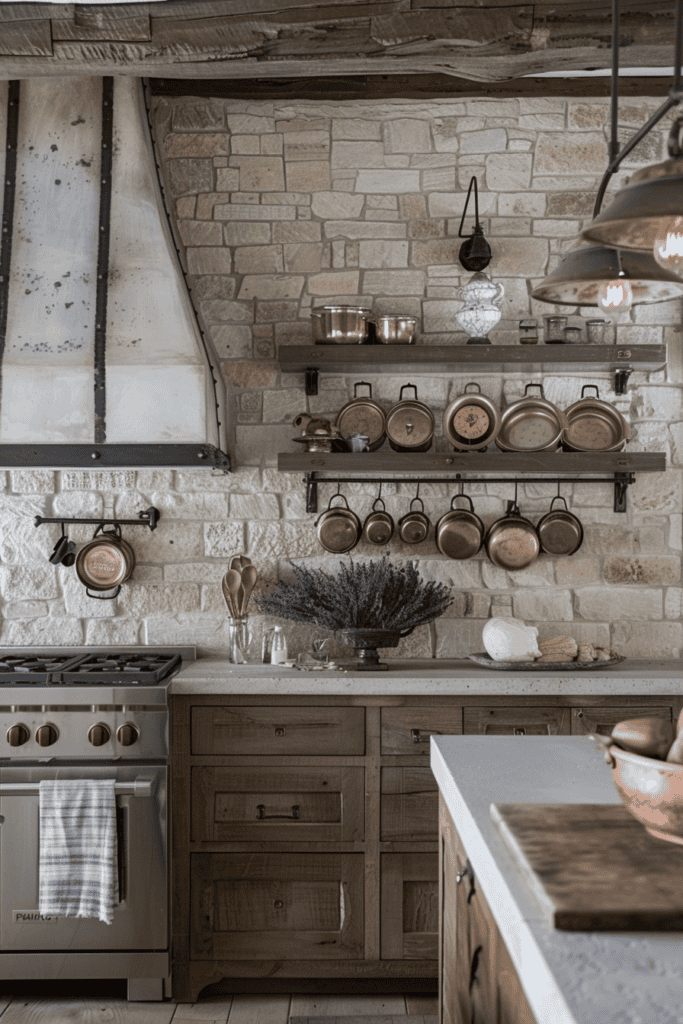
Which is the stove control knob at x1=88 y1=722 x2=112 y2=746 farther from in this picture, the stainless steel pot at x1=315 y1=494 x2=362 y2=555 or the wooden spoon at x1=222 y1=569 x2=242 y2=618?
the stainless steel pot at x1=315 y1=494 x2=362 y2=555

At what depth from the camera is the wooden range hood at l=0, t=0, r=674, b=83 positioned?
2.71 metres

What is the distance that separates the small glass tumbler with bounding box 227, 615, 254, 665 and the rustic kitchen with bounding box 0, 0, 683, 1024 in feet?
0.04

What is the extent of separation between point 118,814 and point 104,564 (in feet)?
3.74

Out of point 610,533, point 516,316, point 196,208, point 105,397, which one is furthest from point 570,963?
point 196,208

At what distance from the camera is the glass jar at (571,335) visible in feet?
11.6

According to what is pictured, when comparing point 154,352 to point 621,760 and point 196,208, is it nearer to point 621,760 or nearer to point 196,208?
point 196,208

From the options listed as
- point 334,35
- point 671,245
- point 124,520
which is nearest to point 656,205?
point 671,245

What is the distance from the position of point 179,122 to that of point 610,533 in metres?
2.67

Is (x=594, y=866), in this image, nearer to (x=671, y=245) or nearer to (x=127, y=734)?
(x=671, y=245)

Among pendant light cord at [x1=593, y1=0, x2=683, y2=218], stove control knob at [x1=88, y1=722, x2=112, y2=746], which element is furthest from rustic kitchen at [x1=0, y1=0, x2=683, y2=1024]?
pendant light cord at [x1=593, y1=0, x2=683, y2=218]

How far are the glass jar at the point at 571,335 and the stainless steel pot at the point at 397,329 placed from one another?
657 millimetres

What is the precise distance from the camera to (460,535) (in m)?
3.56

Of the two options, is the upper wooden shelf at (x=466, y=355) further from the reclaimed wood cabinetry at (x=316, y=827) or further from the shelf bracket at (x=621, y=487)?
the reclaimed wood cabinetry at (x=316, y=827)

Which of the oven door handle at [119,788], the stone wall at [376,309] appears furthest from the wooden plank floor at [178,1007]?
the stone wall at [376,309]
